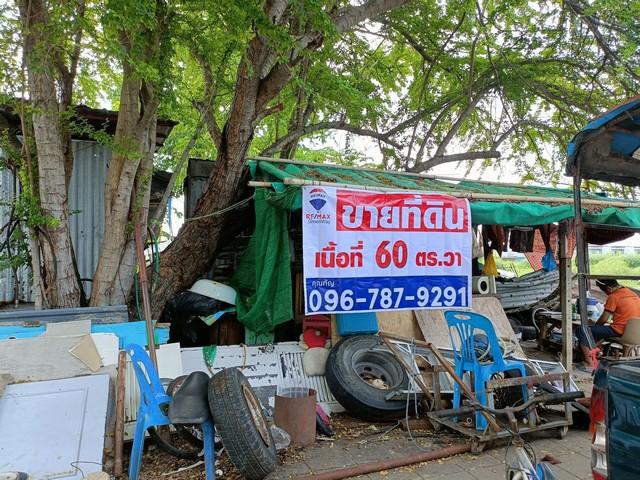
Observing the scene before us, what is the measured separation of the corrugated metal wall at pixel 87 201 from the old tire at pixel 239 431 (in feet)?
13.0

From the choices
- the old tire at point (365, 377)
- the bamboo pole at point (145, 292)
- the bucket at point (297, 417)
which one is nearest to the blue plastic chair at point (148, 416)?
the bamboo pole at point (145, 292)

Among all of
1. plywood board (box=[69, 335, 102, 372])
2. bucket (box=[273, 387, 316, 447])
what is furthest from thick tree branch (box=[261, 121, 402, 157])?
bucket (box=[273, 387, 316, 447])

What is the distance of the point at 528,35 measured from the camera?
9539 millimetres

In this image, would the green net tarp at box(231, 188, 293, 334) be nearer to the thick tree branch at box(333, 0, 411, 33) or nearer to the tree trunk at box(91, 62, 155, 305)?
the tree trunk at box(91, 62, 155, 305)

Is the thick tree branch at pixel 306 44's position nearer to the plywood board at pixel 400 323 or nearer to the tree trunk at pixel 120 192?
the tree trunk at pixel 120 192

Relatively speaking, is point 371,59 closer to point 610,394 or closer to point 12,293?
point 12,293

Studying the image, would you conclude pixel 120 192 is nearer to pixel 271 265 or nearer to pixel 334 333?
pixel 271 265

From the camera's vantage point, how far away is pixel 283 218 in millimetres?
5961

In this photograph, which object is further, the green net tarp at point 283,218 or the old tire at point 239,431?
the green net tarp at point 283,218

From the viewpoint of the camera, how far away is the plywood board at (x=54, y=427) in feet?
11.7

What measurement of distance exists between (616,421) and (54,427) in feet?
13.3

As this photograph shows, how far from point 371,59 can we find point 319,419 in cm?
785

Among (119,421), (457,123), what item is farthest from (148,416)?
(457,123)

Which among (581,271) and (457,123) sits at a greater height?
(457,123)
